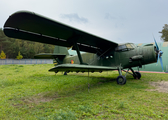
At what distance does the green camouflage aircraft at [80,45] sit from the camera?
4.06 meters

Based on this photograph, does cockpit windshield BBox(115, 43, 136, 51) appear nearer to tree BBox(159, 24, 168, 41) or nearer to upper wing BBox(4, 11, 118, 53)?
upper wing BBox(4, 11, 118, 53)

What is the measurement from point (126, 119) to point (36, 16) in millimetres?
4184

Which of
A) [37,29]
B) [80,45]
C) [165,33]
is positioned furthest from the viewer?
[165,33]

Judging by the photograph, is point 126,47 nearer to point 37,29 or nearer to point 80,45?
point 80,45

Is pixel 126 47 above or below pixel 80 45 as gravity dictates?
below

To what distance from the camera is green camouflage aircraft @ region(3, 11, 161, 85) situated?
160 inches

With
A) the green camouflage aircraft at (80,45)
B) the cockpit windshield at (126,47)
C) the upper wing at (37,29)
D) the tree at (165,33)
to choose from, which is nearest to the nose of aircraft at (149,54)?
the green camouflage aircraft at (80,45)

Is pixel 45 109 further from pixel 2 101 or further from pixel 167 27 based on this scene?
pixel 167 27

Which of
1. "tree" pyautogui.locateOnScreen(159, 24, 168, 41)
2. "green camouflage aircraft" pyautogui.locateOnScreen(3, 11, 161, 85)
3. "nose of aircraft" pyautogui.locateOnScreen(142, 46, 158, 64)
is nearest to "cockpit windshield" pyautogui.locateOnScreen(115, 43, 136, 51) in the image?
"green camouflage aircraft" pyautogui.locateOnScreen(3, 11, 161, 85)

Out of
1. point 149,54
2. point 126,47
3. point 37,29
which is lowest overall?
point 149,54

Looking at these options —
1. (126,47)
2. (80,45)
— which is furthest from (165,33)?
(80,45)

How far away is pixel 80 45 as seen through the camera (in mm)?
7832

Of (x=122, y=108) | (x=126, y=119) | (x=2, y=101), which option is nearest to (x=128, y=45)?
(x=122, y=108)

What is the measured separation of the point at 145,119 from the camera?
251 centimetres
